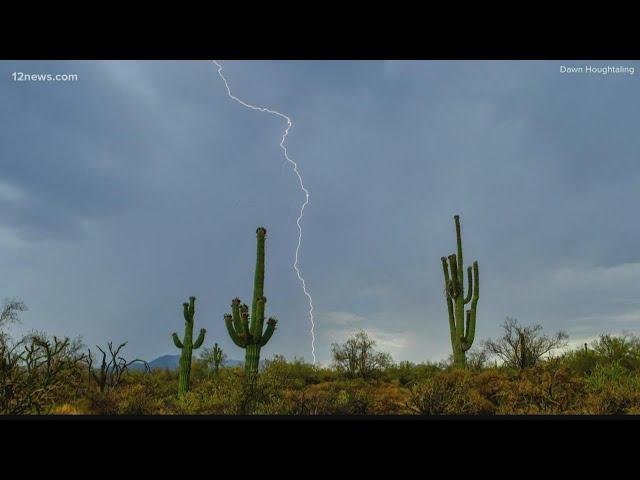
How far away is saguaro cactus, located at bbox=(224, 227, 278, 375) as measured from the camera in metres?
9.11

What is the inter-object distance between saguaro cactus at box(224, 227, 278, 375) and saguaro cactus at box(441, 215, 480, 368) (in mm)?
4400

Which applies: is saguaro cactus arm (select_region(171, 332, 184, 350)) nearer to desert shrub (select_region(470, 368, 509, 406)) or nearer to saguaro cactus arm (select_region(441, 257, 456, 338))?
saguaro cactus arm (select_region(441, 257, 456, 338))

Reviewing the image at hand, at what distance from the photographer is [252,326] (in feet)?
30.1

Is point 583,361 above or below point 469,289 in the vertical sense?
below

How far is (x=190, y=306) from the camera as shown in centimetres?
1141

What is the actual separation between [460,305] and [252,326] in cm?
489

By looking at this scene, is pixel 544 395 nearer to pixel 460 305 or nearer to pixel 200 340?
pixel 460 305

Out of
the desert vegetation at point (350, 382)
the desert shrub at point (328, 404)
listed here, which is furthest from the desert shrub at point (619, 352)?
the desert shrub at point (328, 404)

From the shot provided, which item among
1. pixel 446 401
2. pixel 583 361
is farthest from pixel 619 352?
pixel 446 401
